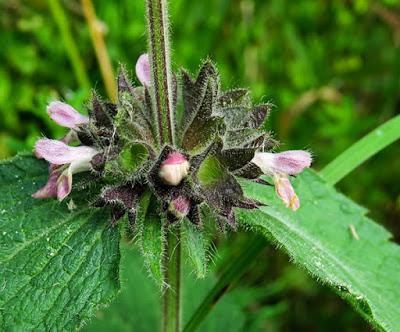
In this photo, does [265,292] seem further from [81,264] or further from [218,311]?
[81,264]

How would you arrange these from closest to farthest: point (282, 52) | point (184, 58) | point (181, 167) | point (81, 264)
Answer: point (181, 167) → point (81, 264) → point (184, 58) → point (282, 52)

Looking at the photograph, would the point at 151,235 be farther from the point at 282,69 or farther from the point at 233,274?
the point at 282,69

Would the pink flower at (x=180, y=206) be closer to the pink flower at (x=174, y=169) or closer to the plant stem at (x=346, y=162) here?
the pink flower at (x=174, y=169)

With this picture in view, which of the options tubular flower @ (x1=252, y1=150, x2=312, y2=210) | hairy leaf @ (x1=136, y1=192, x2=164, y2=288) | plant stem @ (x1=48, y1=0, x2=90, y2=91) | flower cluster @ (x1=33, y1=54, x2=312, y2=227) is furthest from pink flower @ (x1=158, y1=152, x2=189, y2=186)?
plant stem @ (x1=48, y1=0, x2=90, y2=91)

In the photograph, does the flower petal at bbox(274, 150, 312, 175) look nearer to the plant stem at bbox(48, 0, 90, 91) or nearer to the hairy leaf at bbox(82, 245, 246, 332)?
the hairy leaf at bbox(82, 245, 246, 332)

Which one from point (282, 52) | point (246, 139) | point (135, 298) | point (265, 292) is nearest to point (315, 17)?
point (282, 52)

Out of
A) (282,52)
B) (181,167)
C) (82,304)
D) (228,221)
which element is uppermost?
(181,167)
